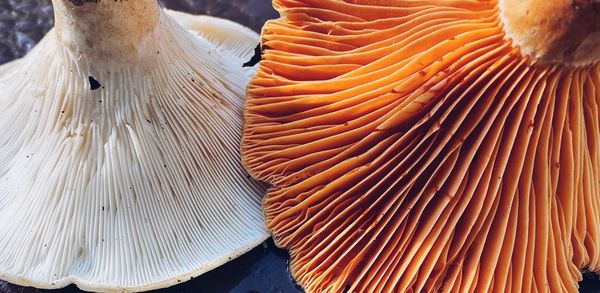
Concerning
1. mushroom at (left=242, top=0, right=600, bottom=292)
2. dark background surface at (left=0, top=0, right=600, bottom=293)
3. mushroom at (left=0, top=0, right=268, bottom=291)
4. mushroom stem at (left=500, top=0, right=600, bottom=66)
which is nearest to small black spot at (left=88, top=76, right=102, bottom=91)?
mushroom at (left=0, top=0, right=268, bottom=291)

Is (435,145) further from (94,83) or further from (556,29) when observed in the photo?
(94,83)

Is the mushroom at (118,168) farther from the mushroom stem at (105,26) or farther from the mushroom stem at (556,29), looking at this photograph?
the mushroom stem at (556,29)

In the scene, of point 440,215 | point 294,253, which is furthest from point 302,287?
point 440,215

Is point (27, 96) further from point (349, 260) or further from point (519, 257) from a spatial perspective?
point (519, 257)

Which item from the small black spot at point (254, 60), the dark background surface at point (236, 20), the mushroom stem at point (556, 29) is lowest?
the dark background surface at point (236, 20)

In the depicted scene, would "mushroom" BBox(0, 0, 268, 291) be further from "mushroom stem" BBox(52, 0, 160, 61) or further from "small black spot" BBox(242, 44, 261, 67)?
"small black spot" BBox(242, 44, 261, 67)

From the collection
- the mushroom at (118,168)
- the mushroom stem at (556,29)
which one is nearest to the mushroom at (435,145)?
the mushroom stem at (556,29)

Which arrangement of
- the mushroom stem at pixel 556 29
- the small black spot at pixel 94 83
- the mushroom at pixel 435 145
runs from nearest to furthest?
the mushroom stem at pixel 556 29 < the mushroom at pixel 435 145 < the small black spot at pixel 94 83
